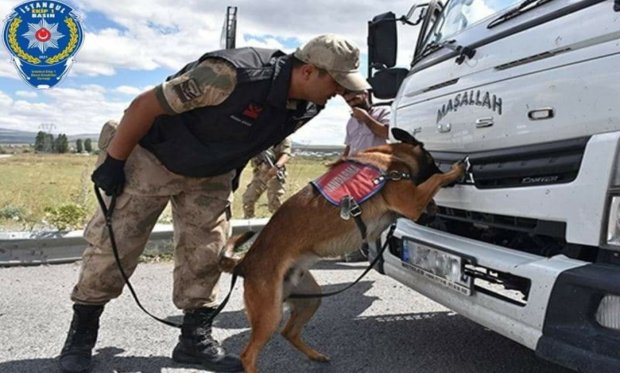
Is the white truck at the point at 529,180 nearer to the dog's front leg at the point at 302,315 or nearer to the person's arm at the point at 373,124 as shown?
the dog's front leg at the point at 302,315

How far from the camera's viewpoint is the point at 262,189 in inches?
285

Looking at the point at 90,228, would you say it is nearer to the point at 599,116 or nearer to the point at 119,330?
the point at 119,330

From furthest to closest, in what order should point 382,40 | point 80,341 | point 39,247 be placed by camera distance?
point 39,247 → point 382,40 → point 80,341

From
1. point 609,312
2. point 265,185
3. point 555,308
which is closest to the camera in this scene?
point 609,312

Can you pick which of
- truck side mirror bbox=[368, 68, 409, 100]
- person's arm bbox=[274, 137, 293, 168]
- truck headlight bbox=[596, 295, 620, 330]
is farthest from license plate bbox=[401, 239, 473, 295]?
Result: person's arm bbox=[274, 137, 293, 168]

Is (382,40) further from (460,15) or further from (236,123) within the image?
(236,123)

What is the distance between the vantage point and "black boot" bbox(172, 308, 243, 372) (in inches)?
125

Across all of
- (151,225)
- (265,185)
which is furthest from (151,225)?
(265,185)

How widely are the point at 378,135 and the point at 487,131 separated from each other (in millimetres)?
2067

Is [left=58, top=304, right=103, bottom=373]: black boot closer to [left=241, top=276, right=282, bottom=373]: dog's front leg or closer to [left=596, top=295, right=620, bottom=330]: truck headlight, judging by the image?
[left=241, top=276, right=282, bottom=373]: dog's front leg

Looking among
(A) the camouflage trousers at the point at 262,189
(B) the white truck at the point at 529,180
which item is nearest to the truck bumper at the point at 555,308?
(B) the white truck at the point at 529,180

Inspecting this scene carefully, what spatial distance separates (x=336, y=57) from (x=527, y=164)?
3.30 ft

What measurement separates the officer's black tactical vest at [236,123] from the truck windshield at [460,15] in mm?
1106

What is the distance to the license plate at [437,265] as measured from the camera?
258 cm
